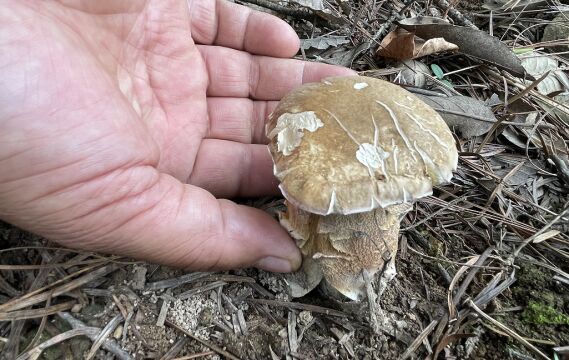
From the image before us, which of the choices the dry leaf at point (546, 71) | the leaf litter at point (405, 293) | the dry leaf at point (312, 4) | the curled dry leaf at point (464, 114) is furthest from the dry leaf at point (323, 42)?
the dry leaf at point (546, 71)

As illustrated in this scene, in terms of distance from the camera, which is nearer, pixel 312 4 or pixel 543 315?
pixel 543 315

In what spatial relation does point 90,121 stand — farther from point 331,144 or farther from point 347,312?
point 347,312

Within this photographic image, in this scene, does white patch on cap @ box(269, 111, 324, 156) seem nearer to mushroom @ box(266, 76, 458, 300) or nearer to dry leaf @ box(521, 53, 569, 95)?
mushroom @ box(266, 76, 458, 300)

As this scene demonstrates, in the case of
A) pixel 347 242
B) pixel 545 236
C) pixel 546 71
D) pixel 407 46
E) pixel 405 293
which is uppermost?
pixel 407 46

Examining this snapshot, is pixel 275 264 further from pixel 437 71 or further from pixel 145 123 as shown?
pixel 437 71

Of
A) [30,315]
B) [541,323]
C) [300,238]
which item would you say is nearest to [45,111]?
[30,315]

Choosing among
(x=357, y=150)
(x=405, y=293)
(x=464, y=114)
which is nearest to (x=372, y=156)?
(x=357, y=150)

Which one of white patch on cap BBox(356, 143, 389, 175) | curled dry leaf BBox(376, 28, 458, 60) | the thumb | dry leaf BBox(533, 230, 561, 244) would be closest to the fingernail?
the thumb

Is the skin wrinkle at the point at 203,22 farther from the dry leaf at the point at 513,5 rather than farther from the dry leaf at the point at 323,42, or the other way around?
the dry leaf at the point at 513,5
